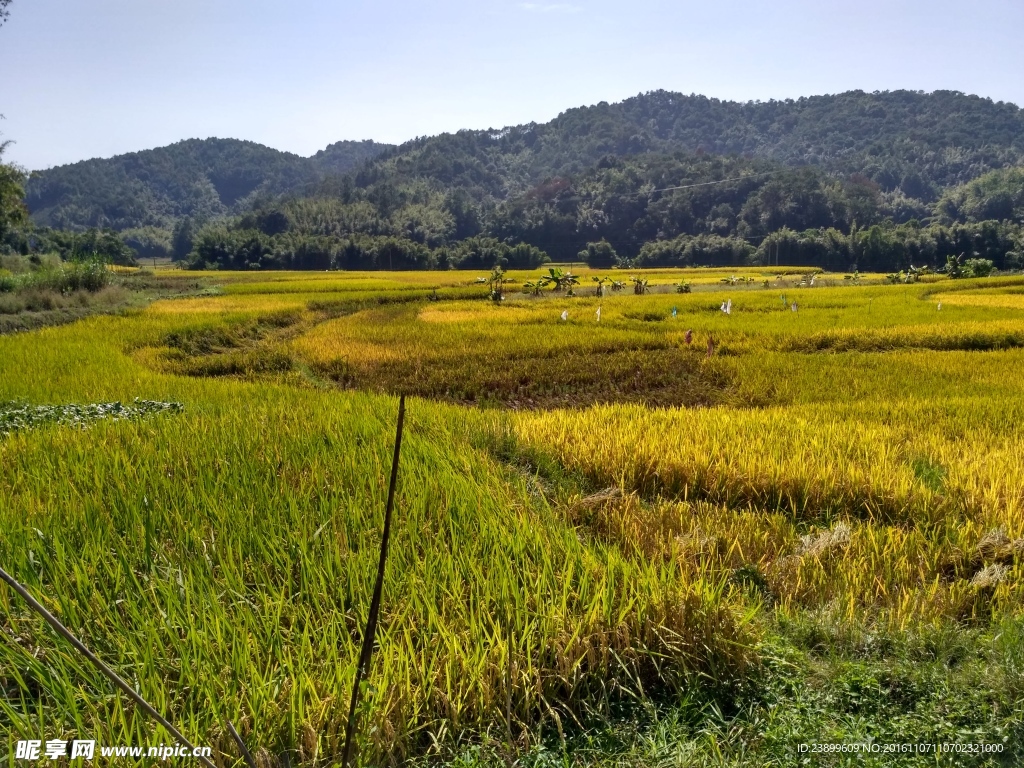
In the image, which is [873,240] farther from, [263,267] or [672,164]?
[263,267]

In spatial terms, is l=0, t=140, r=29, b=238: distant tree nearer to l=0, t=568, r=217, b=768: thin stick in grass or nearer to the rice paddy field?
the rice paddy field

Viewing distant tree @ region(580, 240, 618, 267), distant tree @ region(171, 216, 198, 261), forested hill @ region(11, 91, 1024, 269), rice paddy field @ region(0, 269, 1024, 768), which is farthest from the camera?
distant tree @ region(171, 216, 198, 261)

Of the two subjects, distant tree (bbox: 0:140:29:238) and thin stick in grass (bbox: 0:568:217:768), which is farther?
distant tree (bbox: 0:140:29:238)

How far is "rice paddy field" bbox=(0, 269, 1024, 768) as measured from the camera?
1723 mm

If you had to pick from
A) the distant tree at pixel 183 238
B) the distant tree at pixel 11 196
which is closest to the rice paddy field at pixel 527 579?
the distant tree at pixel 11 196

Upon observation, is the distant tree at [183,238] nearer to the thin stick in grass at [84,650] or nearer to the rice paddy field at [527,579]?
the rice paddy field at [527,579]

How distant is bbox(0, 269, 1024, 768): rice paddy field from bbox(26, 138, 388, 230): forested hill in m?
106

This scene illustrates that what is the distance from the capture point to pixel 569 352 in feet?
38.2

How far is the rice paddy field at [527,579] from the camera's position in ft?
5.65

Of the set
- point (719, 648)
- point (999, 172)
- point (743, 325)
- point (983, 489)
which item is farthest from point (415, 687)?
point (999, 172)

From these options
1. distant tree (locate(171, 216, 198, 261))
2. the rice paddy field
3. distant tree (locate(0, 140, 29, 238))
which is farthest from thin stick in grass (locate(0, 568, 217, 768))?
distant tree (locate(171, 216, 198, 261))

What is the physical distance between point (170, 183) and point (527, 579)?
167665 millimetres

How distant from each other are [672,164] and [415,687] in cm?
9021

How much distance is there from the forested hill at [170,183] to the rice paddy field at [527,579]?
346 feet
